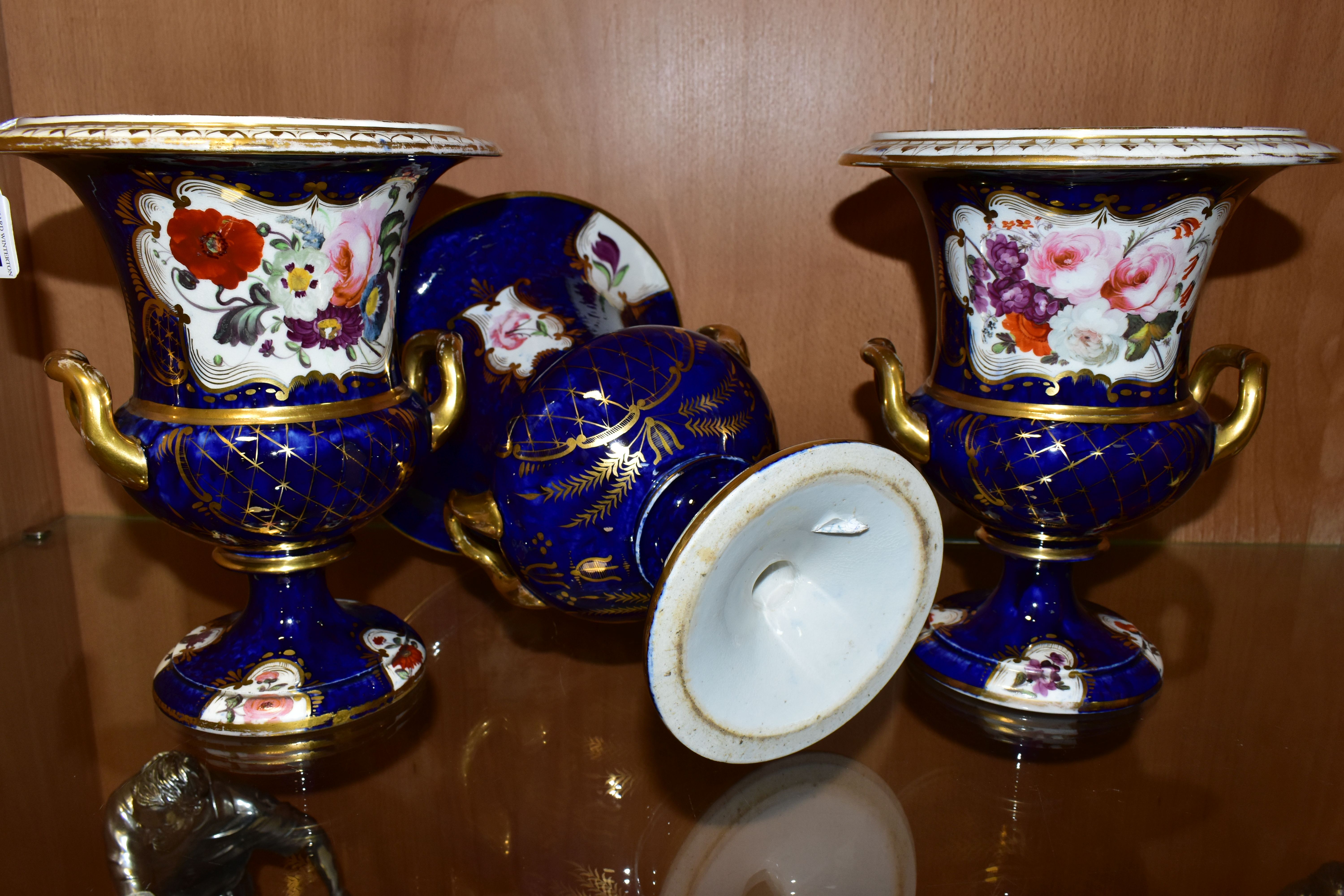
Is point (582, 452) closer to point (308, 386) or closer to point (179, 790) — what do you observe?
point (308, 386)

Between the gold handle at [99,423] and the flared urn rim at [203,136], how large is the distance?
14cm

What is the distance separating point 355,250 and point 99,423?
206 millimetres

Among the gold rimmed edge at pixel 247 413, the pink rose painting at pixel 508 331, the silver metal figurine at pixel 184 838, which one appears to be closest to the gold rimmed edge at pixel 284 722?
the silver metal figurine at pixel 184 838

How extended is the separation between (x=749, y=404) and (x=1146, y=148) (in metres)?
0.32

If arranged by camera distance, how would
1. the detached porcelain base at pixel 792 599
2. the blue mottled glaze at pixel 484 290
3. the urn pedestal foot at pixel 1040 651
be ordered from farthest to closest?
the blue mottled glaze at pixel 484 290
the urn pedestal foot at pixel 1040 651
the detached porcelain base at pixel 792 599

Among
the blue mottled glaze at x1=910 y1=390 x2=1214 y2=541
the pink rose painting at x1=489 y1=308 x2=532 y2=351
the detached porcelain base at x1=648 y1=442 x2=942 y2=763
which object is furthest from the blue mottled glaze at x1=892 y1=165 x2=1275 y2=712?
the pink rose painting at x1=489 y1=308 x2=532 y2=351

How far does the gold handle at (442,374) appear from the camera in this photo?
2.70 ft

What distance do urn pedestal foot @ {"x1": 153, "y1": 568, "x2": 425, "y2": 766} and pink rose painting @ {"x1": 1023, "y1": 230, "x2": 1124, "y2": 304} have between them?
56 cm

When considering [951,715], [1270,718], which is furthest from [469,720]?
[1270,718]

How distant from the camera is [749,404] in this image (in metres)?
0.81

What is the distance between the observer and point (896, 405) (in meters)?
0.81

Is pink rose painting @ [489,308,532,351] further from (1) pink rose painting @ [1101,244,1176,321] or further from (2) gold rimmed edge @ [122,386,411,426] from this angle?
(1) pink rose painting @ [1101,244,1176,321]

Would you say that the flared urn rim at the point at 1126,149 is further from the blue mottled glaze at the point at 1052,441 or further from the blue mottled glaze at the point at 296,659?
the blue mottled glaze at the point at 296,659

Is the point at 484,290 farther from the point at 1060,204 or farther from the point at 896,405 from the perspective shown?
the point at 1060,204
